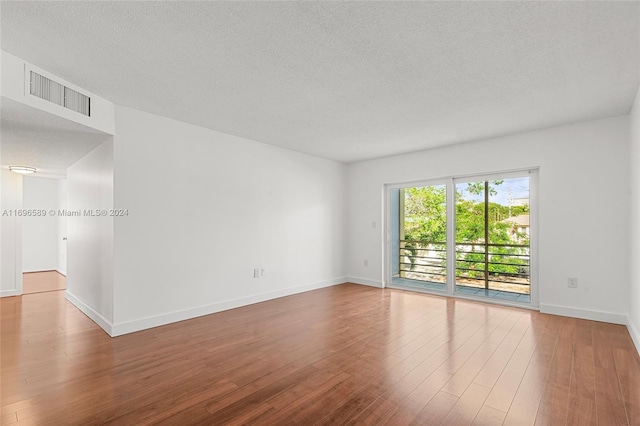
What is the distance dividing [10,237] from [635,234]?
9184 millimetres

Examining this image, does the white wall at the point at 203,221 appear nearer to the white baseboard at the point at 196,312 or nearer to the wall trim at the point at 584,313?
the white baseboard at the point at 196,312

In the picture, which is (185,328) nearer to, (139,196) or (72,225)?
(139,196)

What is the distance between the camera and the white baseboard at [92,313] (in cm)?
354

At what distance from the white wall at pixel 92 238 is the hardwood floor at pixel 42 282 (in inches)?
58.3

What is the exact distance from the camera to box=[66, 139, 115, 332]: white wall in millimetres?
3637

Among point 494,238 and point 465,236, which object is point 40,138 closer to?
point 465,236

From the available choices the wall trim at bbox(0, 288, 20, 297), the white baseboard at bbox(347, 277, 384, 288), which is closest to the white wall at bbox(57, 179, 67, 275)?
the wall trim at bbox(0, 288, 20, 297)

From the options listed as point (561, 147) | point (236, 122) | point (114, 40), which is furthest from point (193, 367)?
point (561, 147)

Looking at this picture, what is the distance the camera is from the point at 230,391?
7.52 feet

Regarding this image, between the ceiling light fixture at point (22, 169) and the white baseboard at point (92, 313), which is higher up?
the ceiling light fixture at point (22, 169)

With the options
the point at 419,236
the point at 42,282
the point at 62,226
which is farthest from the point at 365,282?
the point at 62,226

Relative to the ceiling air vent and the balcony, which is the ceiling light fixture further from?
the balcony

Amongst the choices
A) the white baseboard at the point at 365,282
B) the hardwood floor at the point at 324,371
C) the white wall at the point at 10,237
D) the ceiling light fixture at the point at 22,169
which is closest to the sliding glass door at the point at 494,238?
the hardwood floor at the point at 324,371

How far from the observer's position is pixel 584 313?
13.3 ft
